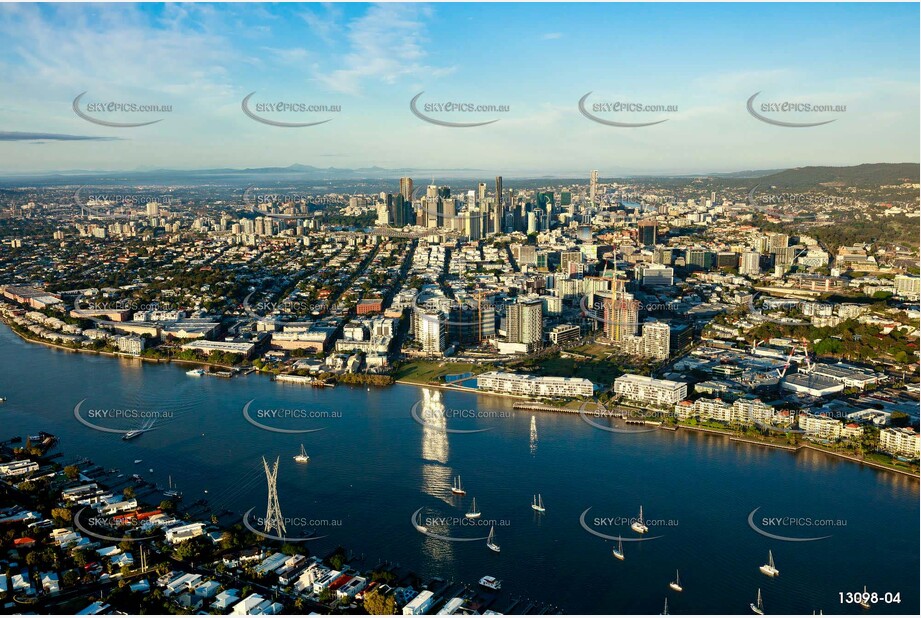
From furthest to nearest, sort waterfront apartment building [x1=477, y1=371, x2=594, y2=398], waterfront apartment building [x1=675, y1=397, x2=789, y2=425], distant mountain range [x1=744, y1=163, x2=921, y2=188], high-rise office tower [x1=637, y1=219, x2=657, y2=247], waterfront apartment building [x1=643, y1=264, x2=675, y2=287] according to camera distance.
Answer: distant mountain range [x1=744, y1=163, x2=921, y2=188] < high-rise office tower [x1=637, y1=219, x2=657, y2=247] < waterfront apartment building [x1=643, y1=264, x2=675, y2=287] < waterfront apartment building [x1=477, y1=371, x2=594, y2=398] < waterfront apartment building [x1=675, y1=397, x2=789, y2=425]

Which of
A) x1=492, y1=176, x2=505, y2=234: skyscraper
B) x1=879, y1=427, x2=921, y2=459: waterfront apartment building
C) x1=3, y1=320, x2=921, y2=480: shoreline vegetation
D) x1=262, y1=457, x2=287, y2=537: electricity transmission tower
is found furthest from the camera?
x1=492, y1=176, x2=505, y2=234: skyscraper

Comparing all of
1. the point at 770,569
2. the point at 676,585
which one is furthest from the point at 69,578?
the point at 770,569

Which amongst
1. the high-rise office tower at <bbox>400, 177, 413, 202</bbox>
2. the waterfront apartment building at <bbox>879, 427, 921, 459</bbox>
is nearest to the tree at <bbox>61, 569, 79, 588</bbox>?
the waterfront apartment building at <bbox>879, 427, 921, 459</bbox>

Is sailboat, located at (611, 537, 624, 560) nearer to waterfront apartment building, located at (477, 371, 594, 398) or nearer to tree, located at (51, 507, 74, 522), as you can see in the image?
waterfront apartment building, located at (477, 371, 594, 398)

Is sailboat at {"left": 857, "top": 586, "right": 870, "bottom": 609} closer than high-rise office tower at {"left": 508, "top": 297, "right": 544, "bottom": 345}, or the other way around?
sailboat at {"left": 857, "top": 586, "right": 870, "bottom": 609}

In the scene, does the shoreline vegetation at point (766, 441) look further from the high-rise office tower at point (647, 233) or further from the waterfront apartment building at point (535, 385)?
the high-rise office tower at point (647, 233)

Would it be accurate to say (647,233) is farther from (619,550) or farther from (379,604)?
(379,604)
